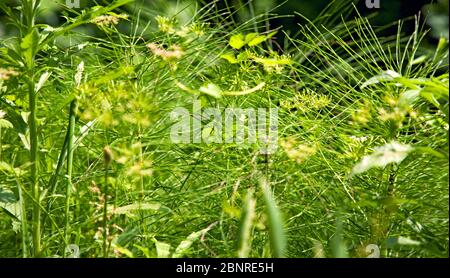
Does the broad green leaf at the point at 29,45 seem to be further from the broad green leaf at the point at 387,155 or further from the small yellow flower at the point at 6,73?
the broad green leaf at the point at 387,155

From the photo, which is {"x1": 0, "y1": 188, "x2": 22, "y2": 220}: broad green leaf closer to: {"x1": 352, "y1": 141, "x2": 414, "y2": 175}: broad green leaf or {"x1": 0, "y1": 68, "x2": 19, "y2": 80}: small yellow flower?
{"x1": 0, "y1": 68, "x2": 19, "y2": 80}: small yellow flower

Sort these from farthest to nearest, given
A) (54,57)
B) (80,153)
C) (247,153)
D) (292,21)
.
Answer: (292,21)
(80,153)
(247,153)
(54,57)

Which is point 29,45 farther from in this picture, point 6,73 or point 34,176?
point 34,176

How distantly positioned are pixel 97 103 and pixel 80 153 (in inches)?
16.0

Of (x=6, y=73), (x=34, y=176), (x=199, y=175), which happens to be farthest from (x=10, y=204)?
(x=199, y=175)

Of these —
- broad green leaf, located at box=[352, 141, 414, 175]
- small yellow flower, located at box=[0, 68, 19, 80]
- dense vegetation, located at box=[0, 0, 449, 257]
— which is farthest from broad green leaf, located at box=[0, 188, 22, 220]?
broad green leaf, located at box=[352, 141, 414, 175]

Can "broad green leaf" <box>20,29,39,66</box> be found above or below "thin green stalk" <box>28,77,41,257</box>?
above

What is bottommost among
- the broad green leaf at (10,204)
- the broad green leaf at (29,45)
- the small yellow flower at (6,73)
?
the broad green leaf at (10,204)

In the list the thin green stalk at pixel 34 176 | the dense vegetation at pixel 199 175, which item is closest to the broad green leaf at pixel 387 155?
the dense vegetation at pixel 199 175

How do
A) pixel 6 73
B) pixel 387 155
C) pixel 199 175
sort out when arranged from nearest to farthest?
1. pixel 387 155
2. pixel 6 73
3. pixel 199 175
